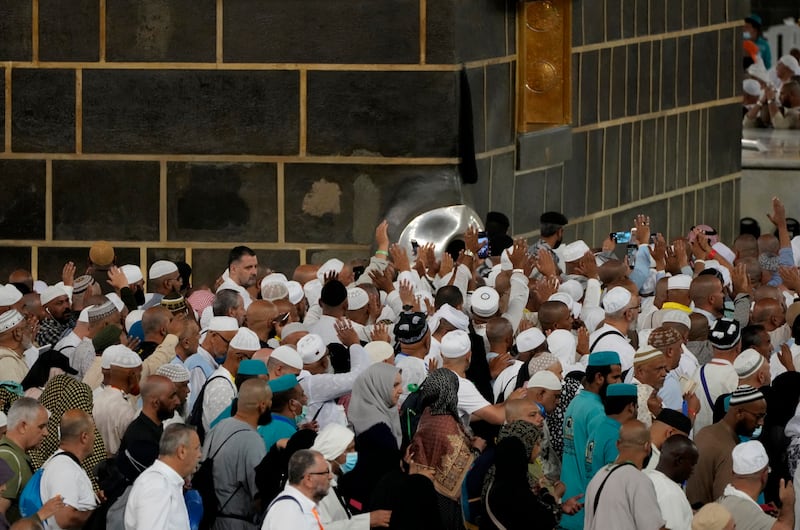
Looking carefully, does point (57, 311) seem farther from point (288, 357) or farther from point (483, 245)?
point (483, 245)

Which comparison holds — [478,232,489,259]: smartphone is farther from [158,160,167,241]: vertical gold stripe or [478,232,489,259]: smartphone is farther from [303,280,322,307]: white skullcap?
[158,160,167,241]: vertical gold stripe

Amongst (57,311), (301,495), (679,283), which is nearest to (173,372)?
(301,495)

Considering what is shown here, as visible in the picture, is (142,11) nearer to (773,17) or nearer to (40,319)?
(40,319)

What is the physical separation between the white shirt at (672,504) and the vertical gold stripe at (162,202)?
28.6 ft

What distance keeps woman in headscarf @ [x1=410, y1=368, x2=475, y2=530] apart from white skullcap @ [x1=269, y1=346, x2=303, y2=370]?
948 mm

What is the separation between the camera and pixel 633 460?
916 cm

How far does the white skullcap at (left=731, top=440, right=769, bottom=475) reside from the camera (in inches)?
367

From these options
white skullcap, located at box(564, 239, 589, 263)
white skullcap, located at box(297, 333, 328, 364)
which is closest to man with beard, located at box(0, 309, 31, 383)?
white skullcap, located at box(297, 333, 328, 364)

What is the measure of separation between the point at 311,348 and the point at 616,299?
2.08 meters

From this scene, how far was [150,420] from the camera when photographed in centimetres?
997

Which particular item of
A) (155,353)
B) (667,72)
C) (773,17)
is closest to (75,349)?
(155,353)

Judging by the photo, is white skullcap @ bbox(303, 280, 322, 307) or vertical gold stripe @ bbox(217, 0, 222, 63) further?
vertical gold stripe @ bbox(217, 0, 222, 63)

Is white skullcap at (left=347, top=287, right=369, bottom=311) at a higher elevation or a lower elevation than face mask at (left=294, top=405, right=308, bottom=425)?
higher

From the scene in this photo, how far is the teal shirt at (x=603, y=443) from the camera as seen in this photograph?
Answer: 9.94 metres
